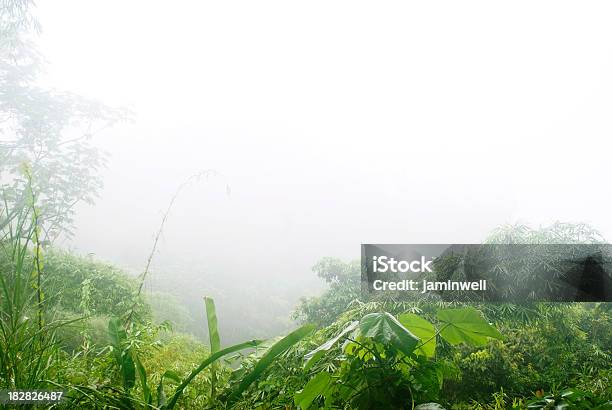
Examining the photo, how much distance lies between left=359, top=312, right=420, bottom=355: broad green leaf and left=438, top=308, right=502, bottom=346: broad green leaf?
0.35 feet

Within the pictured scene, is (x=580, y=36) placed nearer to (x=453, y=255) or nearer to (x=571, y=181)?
(x=571, y=181)

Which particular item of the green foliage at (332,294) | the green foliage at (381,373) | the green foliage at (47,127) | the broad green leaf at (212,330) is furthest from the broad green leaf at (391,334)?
the green foliage at (47,127)

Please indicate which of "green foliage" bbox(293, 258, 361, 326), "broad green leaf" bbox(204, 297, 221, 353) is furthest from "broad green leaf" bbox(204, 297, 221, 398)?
"green foliage" bbox(293, 258, 361, 326)

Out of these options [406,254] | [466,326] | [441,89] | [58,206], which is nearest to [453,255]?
[406,254]

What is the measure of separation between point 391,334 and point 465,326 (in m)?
0.14

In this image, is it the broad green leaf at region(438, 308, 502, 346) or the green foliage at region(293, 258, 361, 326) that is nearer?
the broad green leaf at region(438, 308, 502, 346)

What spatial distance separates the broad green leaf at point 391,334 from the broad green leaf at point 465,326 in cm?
11

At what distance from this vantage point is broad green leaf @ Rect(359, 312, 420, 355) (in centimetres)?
42

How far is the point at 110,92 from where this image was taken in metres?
1.63

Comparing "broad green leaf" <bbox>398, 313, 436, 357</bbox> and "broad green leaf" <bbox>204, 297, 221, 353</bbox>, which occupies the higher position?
"broad green leaf" <bbox>398, 313, 436, 357</bbox>

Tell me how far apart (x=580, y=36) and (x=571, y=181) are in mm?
554

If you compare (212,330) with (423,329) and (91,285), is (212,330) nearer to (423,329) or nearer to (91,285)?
(423,329)

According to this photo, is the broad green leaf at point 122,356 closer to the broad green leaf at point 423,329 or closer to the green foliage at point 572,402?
the broad green leaf at point 423,329

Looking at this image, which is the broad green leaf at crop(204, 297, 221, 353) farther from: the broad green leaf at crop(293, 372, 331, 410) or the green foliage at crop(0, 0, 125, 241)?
the green foliage at crop(0, 0, 125, 241)
